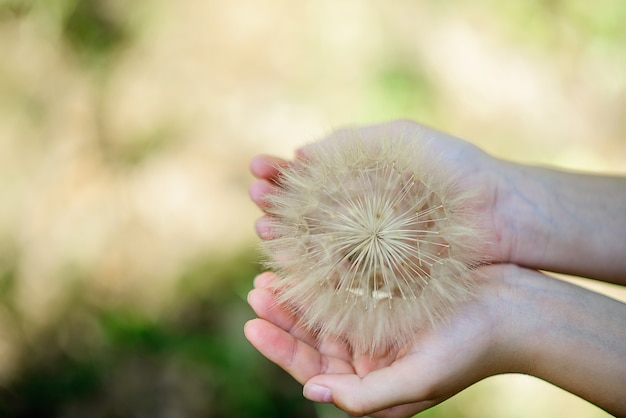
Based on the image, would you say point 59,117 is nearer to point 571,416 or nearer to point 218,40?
point 218,40

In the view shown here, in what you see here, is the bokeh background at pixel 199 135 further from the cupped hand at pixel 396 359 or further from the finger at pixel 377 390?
the finger at pixel 377 390

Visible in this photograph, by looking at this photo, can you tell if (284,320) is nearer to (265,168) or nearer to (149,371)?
(265,168)

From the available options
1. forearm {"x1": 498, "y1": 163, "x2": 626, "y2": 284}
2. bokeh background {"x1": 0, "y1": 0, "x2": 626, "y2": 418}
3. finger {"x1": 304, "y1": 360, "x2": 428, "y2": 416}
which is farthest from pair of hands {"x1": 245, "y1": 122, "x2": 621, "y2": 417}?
bokeh background {"x1": 0, "y1": 0, "x2": 626, "y2": 418}

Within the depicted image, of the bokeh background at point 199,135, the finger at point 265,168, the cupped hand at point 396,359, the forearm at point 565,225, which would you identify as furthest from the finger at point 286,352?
the bokeh background at point 199,135

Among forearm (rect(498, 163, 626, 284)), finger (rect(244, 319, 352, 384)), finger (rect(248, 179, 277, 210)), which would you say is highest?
forearm (rect(498, 163, 626, 284))

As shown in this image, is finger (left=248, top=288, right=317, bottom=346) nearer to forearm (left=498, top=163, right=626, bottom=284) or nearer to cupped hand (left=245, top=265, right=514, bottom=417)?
cupped hand (left=245, top=265, right=514, bottom=417)

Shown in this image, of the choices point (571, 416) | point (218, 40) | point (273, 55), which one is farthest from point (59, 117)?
point (571, 416)

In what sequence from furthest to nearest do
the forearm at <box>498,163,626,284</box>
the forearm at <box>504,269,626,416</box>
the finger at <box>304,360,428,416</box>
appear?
the forearm at <box>498,163,626,284</box> < the forearm at <box>504,269,626,416</box> < the finger at <box>304,360,428,416</box>
